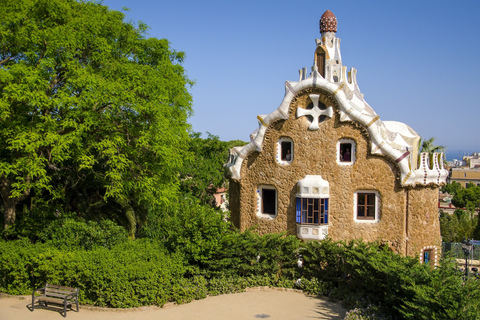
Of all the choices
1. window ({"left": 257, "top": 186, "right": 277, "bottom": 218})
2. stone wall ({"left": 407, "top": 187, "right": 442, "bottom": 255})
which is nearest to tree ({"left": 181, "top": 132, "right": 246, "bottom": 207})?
window ({"left": 257, "top": 186, "right": 277, "bottom": 218})

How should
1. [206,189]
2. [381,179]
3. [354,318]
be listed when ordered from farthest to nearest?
[206,189] < [381,179] < [354,318]

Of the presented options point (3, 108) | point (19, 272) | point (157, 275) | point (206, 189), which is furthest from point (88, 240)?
point (206, 189)

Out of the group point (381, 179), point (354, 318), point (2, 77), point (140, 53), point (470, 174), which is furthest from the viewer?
point (470, 174)

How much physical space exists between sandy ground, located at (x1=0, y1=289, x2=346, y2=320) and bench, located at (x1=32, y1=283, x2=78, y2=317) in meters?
0.29

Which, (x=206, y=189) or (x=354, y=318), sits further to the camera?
(x=206, y=189)

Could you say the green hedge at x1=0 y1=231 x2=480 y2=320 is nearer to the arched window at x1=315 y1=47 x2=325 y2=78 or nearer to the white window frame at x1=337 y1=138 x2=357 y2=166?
the white window frame at x1=337 y1=138 x2=357 y2=166

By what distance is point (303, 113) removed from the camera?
19203 millimetres

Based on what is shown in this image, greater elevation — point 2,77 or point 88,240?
point 2,77

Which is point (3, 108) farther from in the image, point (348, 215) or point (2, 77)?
point (348, 215)

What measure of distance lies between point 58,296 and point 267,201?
987 centimetres

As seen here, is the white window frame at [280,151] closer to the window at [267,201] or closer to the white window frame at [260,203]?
the white window frame at [260,203]

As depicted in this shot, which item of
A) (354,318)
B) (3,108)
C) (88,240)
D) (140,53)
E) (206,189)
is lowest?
(354,318)

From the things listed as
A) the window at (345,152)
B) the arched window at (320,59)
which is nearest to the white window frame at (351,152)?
the window at (345,152)

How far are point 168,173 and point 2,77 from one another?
Result: 750cm
